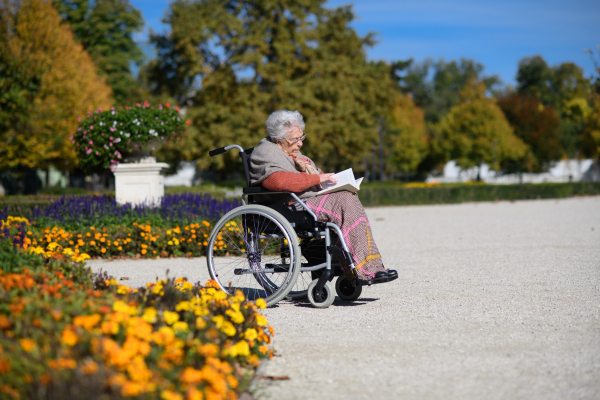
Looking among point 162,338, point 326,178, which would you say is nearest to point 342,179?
point 326,178

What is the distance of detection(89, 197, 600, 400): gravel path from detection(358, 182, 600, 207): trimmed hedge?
14.4m

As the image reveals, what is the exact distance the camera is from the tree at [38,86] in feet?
58.7

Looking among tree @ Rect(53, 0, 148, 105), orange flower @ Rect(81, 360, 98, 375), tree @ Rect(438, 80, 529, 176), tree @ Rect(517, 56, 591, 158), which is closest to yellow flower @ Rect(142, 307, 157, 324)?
orange flower @ Rect(81, 360, 98, 375)

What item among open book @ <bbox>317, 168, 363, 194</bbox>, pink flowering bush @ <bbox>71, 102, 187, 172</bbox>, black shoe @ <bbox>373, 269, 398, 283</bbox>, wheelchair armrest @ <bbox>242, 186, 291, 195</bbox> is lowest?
black shoe @ <bbox>373, 269, 398, 283</bbox>

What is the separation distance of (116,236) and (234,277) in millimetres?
2364

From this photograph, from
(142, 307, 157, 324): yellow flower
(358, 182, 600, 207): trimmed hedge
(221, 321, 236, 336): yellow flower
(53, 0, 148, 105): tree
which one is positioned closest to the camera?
(142, 307, 157, 324): yellow flower

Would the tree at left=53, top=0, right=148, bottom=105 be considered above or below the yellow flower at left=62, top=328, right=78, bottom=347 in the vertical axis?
above

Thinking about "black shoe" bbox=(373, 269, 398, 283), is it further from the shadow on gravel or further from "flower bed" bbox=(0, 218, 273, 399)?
"flower bed" bbox=(0, 218, 273, 399)

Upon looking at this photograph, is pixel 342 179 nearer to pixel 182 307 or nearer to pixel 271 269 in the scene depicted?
pixel 271 269

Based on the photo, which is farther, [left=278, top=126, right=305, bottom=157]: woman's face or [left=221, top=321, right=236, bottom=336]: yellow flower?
[left=278, top=126, right=305, bottom=157]: woman's face

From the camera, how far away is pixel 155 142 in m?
8.91

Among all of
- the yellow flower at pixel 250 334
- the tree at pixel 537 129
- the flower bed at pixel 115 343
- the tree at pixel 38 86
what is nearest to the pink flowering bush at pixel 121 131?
the flower bed at pixel 115 343

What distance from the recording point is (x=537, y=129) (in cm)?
4875

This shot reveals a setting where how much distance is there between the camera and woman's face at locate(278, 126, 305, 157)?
14.5 feet
